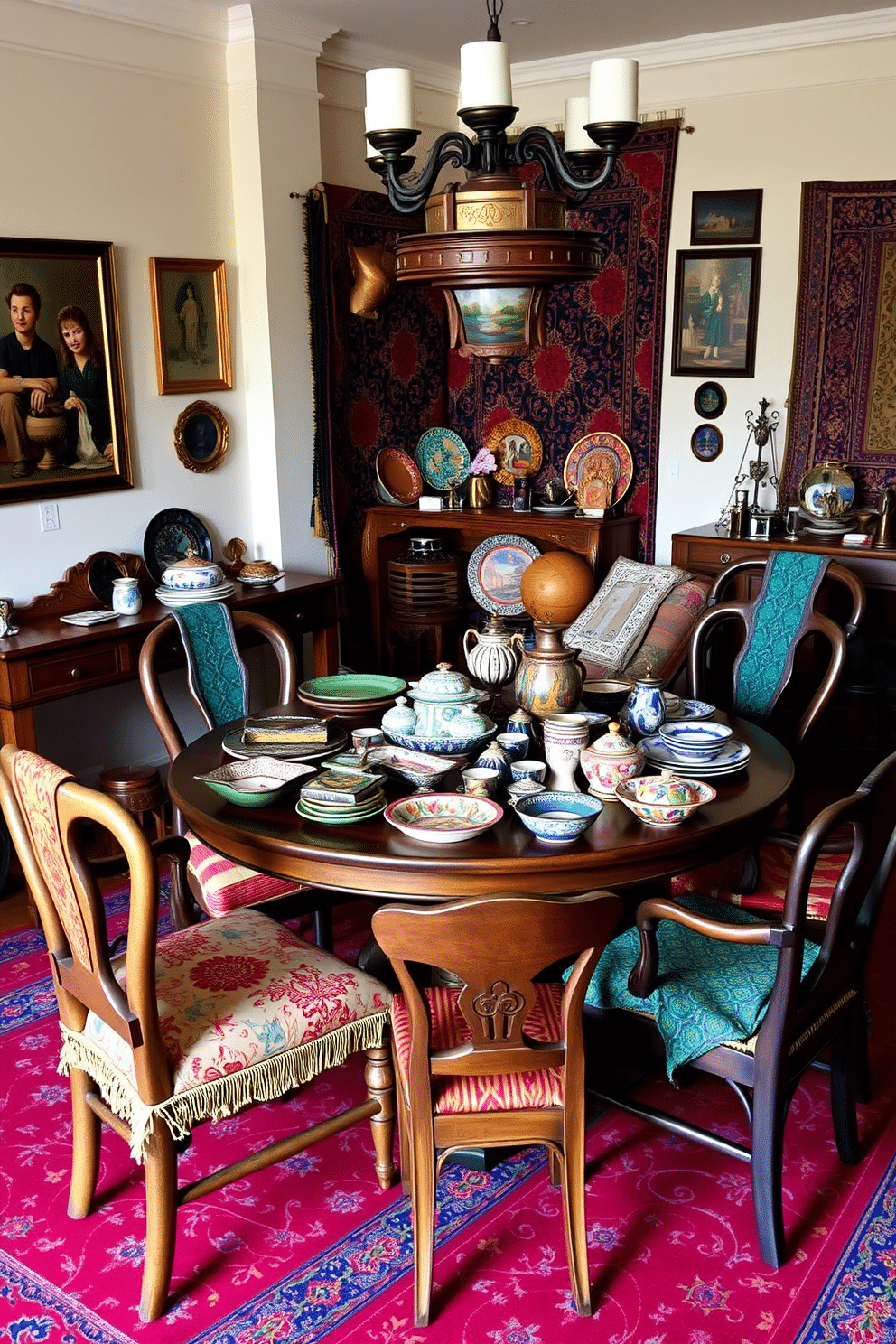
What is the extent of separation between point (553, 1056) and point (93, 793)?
34.8 inches

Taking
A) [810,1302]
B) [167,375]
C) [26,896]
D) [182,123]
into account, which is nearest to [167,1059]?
[810,1302]

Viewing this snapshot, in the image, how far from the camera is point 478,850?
7.18ft

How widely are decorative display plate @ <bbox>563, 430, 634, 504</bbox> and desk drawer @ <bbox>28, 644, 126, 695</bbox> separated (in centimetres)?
256

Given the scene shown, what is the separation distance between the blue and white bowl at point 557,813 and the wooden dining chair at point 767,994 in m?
0.20

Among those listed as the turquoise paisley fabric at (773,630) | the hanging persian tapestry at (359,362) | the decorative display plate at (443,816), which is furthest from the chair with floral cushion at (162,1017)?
the hanging persian tapestry at (359,362)

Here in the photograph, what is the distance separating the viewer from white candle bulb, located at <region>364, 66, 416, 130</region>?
7.53 feet

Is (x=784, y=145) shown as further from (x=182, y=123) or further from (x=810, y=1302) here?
(x=810, y=1302)

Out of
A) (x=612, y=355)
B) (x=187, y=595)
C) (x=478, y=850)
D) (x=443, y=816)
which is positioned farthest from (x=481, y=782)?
(x=612, y=355)

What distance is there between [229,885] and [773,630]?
162 centimetres

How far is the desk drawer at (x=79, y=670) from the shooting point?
12.0 ft

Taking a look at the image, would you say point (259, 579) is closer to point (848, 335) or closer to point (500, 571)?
point (500, 571)

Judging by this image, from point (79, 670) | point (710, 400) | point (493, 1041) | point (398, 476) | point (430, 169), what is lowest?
point (493, 1041)

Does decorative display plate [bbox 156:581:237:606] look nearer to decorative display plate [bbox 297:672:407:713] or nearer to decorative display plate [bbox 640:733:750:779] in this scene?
decorative display plate [bbox 297:672:407:713]

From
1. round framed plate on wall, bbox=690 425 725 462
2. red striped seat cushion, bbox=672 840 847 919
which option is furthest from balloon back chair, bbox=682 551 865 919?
round framed plate on wall, bbox=690 425 725 462
